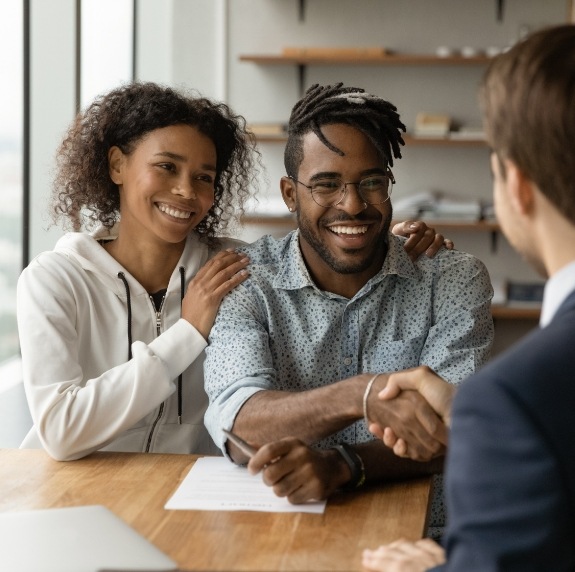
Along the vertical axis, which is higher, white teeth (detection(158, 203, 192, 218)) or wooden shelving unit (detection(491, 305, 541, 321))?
white teeth (detection(158, 203, 192, 218))

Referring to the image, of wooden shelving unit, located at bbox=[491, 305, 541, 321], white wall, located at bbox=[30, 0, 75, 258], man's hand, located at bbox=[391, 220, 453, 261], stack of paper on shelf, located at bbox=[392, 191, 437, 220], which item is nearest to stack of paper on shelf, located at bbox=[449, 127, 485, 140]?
stack of paper on shelf, located at bbox=[392, 191, 437, 220]

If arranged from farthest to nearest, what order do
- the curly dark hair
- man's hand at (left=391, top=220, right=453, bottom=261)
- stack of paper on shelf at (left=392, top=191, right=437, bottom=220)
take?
1. stack of paper on shelf at (left=392, top=191, right=437, bottom=220)
2. the curly dark hair
3. man's hand at (left=391, top=220, right=453, bottom=261)

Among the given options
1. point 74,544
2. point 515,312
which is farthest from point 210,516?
point 515,312

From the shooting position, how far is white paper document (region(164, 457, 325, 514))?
1.57 m

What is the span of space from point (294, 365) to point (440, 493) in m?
0.40

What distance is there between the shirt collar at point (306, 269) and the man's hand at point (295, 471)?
504 mm

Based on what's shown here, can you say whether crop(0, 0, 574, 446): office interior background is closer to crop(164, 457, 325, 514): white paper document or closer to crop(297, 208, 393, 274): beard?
crop(297, 208, 393, 274): beard

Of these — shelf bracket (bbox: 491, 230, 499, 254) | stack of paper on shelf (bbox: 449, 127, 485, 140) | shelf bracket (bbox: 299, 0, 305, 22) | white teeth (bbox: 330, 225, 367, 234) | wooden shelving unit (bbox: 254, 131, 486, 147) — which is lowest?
shelf bracket (bbox: 491, 230, 499, 254)

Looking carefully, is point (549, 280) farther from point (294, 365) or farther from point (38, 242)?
point (38, 242)

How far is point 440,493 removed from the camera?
2.00 m

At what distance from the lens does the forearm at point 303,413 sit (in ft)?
5.70

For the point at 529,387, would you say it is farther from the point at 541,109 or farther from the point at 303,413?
the point at 303,413

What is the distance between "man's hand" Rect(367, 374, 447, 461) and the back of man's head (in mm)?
685

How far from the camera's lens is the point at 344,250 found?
80.1 inches
